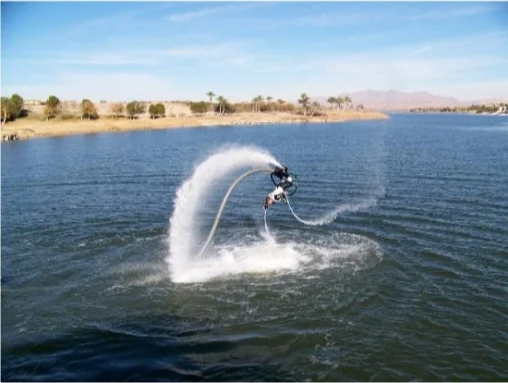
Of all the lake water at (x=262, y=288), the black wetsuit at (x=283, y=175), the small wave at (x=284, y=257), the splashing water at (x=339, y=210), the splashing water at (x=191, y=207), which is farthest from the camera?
the splashing water at (x=339, y=210)

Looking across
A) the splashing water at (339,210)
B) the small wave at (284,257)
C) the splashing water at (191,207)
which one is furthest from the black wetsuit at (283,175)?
the splashing water at (339,210)

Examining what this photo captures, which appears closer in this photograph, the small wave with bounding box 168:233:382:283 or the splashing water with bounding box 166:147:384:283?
the small wave with bounding box 168:233:382:283

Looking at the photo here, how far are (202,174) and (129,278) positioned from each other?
33.4 ft

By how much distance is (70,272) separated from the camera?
1057 inches

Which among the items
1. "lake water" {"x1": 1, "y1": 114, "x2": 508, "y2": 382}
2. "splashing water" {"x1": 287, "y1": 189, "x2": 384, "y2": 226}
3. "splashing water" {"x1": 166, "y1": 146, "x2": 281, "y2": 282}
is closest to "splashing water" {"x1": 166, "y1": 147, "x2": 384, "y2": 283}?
"splashing water" {"x1": 166, "y1": 146, "x2": 281, "y2": 282}

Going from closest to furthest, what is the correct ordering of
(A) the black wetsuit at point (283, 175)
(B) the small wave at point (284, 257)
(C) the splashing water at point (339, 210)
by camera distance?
1. (A) the black wetsuit at point (283, 175)
2. (B) the small wave at point (284, 257)
3. (C) the splashing water at point (339, 210)

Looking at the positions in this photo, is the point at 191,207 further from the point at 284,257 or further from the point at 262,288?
the point at 262,288

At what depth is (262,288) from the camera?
24.3 meters

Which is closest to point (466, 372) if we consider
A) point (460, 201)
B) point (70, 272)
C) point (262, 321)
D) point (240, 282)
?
point (262, 321)

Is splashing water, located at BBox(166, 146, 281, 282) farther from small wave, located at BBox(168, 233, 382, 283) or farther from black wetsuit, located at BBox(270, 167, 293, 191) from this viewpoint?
small wave, located at BBox(168, 233, 382, 283)

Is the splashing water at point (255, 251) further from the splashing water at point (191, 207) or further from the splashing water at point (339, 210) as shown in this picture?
the splashing water at point (339, 210)

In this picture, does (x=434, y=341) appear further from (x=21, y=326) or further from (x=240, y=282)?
(x=21, y=326)

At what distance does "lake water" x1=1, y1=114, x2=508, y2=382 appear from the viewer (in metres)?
18.3

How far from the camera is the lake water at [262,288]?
18.3 m
